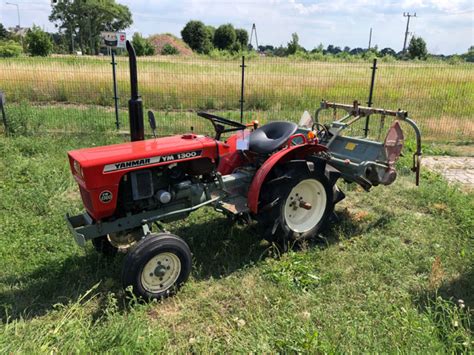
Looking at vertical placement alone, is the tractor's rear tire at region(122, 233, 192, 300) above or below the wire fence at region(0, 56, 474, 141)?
below

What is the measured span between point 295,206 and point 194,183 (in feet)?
3.54

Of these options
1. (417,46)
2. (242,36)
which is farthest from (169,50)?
(417,46)

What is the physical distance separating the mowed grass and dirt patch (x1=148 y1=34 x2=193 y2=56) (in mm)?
57010

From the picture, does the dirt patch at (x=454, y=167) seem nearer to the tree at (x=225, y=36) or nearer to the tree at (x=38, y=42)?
the tree at (x=38, y=42)

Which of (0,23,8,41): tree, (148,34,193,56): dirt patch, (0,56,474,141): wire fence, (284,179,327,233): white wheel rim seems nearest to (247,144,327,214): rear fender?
(284,179,327,233): white wheel rim

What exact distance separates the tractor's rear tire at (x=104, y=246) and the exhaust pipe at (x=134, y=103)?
97 centimetres

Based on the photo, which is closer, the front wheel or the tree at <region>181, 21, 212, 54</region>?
the front wheel

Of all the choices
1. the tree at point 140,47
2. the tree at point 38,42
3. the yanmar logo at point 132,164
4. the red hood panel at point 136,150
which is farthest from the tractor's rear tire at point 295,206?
the tree at point 38,42

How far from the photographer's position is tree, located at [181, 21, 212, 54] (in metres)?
67.1

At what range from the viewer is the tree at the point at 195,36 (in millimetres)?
67062

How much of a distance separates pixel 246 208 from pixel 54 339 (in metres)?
1.90

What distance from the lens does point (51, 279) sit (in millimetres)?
3494

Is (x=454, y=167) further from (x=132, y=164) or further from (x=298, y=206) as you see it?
(x=132, y=164)

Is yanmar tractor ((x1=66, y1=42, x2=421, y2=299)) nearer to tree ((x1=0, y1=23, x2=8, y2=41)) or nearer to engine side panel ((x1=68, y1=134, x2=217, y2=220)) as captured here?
engine side panel ((x1=68, y1=134, x2=217, y2=220))
